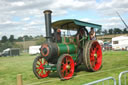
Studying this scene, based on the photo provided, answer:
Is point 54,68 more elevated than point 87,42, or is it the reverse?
point 87,42

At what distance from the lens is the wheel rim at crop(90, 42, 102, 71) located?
742 cm

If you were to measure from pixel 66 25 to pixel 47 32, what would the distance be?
5.98 ft

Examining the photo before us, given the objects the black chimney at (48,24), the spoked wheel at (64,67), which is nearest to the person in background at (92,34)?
the spoked wheel at (64,67)

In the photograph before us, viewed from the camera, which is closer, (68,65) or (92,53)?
(68,65)

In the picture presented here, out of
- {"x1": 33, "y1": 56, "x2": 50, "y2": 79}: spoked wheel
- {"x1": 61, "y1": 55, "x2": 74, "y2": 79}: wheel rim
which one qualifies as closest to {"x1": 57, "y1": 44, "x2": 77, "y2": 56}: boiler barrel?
{"x1": 61, "y1": 55, "x2": 74, "y2": 79}: wheel rim

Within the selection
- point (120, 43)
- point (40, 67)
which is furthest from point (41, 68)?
point (120, 43)

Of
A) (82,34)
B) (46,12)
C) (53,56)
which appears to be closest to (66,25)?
(82,34)

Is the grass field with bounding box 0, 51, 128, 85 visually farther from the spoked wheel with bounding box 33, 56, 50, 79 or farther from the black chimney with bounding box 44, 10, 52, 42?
the black chimney with bounding box 44, 10, 52, 42

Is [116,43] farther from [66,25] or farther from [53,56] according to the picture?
[53,56]

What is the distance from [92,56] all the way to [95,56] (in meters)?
0.20

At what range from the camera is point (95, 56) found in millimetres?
7590

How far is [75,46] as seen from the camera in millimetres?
7004

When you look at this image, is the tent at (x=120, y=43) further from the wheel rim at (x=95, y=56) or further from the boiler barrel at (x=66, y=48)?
the boiler barrel at (x=66, y=48)

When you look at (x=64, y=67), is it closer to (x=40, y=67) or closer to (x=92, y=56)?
(x=40, y=67)
